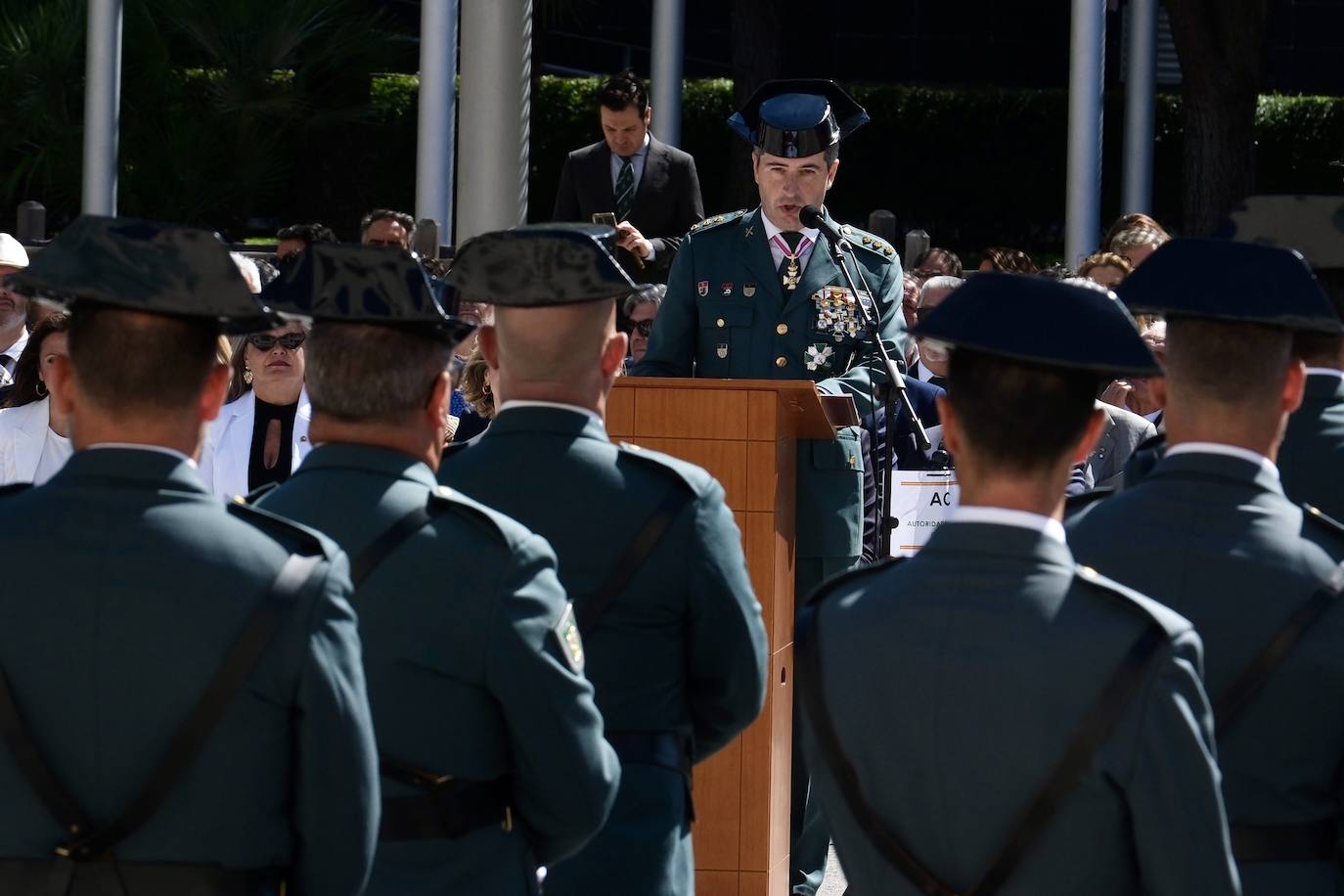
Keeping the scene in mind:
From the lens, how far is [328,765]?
2992 millimetres

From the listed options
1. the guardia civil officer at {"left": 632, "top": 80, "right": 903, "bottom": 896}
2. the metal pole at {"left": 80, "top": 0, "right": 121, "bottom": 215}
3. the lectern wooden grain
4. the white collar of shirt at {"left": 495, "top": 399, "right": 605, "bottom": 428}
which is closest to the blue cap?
the white collar of shirt at {"left": 495, "top": 399, "right": 605, "bottom": 428}

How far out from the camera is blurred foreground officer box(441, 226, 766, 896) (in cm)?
386

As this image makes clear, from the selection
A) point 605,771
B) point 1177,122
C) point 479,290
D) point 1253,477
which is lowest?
point 605,771

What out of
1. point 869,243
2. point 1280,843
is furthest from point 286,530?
point 869,243

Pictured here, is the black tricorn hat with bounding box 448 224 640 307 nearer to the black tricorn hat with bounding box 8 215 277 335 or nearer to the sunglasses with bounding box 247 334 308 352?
the black tricorn hat with bounding box 8 215 277 335

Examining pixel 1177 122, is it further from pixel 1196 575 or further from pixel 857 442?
pixel 1196 575

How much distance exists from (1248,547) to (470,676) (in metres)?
1.19

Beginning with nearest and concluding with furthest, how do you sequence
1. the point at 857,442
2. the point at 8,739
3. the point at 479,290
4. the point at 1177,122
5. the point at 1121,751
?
1. the point at 1121,751
2. the point at 8,739
3. the point at 479,290
4. the point at 857,442
5. the point at 1177,122

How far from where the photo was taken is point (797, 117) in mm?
6281

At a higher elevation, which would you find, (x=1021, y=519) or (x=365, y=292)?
(x=365, y=292)

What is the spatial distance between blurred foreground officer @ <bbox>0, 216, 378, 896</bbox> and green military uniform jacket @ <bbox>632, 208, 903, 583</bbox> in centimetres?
332

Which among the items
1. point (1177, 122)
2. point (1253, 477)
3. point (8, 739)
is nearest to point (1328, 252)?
point (1253, 477)

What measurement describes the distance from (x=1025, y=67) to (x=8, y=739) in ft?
91.8

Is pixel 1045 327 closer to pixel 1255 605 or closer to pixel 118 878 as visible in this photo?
pixel 1255 605
